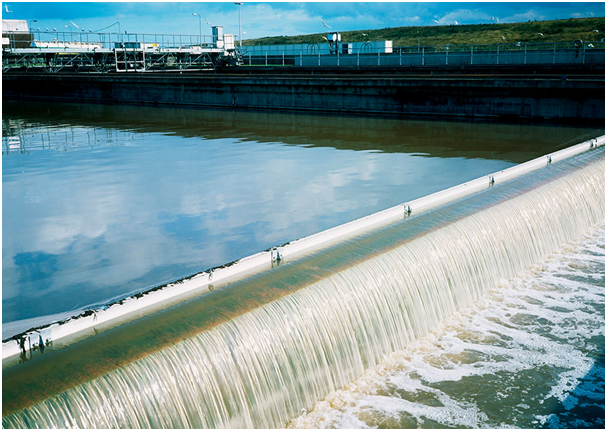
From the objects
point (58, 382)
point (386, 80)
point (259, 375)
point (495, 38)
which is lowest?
point (259, 375)

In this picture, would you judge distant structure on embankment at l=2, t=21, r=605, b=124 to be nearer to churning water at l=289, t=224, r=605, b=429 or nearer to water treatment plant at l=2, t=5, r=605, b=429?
water treatment plant at l=2, t=5, r=605, b=429

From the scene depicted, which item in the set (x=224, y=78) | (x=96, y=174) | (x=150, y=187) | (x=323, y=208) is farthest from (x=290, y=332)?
(x=224, y=78)

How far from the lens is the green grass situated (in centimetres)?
5841

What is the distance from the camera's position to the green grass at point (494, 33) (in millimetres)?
58406

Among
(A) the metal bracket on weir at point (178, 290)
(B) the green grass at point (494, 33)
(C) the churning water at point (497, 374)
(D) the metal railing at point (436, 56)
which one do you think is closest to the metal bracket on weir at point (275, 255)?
(A) the metal bracket on weir at point (178, 290)

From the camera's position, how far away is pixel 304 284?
192 inches

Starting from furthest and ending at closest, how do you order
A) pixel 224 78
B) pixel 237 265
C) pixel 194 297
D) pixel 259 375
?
pixel 224 78 → pixel 237 265 → pixel 194 297 → pixel 259 375

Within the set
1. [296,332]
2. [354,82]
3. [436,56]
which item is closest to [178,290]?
[296,332]

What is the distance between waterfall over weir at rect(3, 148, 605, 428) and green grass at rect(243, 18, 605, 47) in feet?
160

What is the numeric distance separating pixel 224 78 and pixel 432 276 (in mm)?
18495

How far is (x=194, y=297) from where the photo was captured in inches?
181

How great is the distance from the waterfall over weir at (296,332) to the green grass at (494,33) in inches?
1919

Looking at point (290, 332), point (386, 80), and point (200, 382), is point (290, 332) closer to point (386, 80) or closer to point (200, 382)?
point (200, 382)

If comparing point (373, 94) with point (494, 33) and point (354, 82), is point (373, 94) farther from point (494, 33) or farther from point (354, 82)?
point (494, 33)
